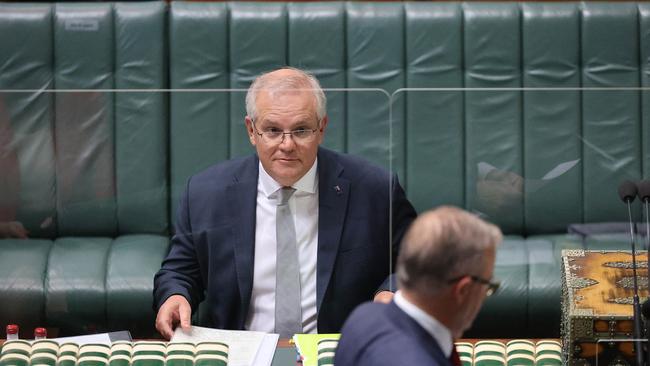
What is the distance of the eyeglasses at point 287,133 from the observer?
2.46 m

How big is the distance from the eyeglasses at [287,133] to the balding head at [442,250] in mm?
862

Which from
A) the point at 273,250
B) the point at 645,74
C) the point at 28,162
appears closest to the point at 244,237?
the point at 273,250

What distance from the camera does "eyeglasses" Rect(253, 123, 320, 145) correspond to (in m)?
2.46

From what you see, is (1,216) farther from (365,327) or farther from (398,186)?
(365,327)

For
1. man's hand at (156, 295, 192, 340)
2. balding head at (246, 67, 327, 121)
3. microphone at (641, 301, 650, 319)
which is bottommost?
man's hand at (156, 295, 192, 340)

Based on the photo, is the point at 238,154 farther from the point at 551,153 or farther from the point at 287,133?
the point at 551,153

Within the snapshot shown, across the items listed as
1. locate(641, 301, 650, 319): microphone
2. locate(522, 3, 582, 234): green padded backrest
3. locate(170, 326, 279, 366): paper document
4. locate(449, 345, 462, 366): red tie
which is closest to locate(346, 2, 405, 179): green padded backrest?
locate(522, 3, 582, 234): green padded backrest

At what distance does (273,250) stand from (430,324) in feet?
2.96

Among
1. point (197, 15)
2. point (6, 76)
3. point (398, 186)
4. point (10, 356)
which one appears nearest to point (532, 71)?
point (197, 15)

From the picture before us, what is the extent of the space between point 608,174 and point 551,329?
37cm

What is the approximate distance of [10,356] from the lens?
230 centimetres

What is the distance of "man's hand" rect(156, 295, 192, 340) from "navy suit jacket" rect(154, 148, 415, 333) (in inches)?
1.4

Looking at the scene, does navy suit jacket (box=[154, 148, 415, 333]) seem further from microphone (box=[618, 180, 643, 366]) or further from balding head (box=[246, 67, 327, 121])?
microphone (box=[618, 180, 643, 366])

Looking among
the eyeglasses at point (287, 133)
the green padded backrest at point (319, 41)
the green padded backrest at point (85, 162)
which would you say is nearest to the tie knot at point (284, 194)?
the eyeglasses at point (287, 133)
